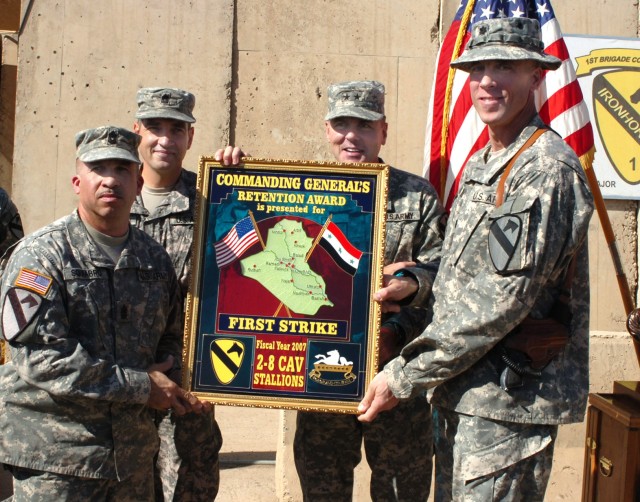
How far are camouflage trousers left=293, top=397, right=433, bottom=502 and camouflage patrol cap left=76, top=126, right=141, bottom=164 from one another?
4.92 ft

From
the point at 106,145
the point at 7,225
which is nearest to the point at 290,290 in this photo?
the point at 106,145

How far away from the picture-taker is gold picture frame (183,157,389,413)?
3070 mm

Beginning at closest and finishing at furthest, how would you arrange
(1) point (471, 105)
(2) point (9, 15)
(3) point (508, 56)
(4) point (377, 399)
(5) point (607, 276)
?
1. (3) point (508, 56)
2. (4) point (377, 399)
3. (1) point (471, 105)
4. (5) point (607, 276)
5. (2) point (9, 15)

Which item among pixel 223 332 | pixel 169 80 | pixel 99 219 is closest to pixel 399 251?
pixel 223 332

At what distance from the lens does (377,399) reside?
2873 mm

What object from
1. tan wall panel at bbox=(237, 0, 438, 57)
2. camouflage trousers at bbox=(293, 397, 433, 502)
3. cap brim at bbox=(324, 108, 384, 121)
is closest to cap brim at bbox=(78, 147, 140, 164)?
cap brim at bbox=(324, 108, 384, 121)

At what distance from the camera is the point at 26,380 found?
270cm

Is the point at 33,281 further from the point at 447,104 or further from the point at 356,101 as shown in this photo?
the point at 447,104

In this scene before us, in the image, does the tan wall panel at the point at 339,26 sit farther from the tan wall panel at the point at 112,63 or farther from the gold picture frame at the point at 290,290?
the gold picture frame at the point at 290,290

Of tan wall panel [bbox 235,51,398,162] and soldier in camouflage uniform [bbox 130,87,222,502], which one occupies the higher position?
tan wall panel [bbox 235,51,398,162]

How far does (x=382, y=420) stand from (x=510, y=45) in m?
1.74

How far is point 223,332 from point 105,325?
0.47 meters

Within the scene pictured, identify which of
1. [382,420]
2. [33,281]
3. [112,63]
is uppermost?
[112,63]

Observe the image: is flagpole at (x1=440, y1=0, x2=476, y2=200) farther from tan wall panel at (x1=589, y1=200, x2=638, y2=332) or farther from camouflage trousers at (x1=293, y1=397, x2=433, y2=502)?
camouflage trousers at (x1=293, y1=397, x2=433, y2=502)
